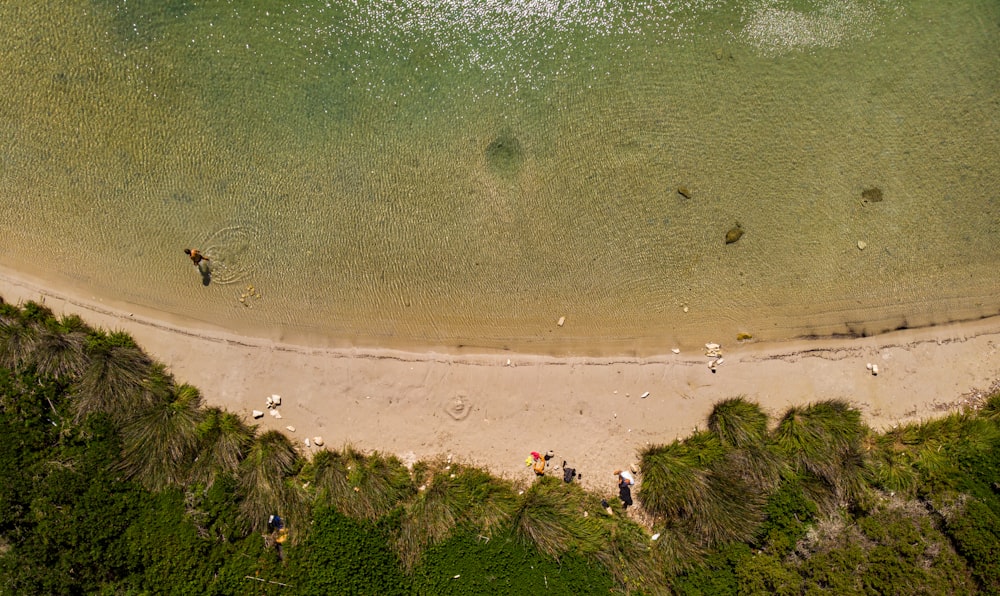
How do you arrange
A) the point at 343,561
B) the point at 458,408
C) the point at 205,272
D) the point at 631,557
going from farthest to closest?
the point at 205,272 → the point at 458,408 → the point at 631,557 → the point at 343,561

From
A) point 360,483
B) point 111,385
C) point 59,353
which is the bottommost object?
point 360,483

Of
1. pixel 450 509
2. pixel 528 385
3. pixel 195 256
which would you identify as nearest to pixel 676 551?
pixel 528 385

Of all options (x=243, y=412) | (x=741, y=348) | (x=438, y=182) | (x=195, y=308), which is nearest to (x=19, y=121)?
(x=195, y=308)

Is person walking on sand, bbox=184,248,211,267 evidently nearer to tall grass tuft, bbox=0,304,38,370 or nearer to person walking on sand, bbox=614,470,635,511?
tall grass tuft, bbox=0,304,38,370

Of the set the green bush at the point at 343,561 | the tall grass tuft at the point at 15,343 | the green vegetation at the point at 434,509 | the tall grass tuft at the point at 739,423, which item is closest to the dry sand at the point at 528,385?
the tall grass tuft at the point at 739,423

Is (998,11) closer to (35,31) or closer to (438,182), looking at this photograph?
(438,182)

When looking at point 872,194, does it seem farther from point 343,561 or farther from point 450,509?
point 343,561

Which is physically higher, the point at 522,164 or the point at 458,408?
the point at 522,164

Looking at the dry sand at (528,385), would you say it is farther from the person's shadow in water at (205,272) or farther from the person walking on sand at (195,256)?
the person walking on sand at (195,256)
